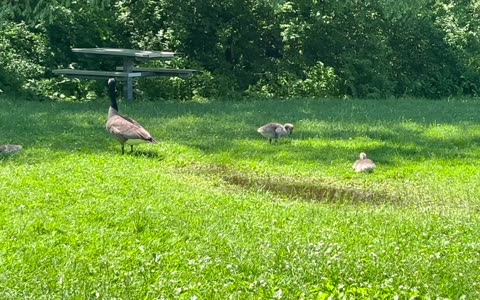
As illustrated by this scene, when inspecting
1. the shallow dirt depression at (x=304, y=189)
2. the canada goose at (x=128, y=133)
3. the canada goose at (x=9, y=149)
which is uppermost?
the canada goose at (x=128, y=133)

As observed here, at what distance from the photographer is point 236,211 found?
27.6 ft

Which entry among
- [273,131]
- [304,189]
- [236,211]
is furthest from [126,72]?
[236,211]

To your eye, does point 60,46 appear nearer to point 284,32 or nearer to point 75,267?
point 284,32

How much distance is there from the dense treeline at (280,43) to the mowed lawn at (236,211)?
702cm

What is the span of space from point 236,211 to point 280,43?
56.2ft

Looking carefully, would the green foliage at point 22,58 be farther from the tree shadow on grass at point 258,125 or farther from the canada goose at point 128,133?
the canada goose at point 128,133

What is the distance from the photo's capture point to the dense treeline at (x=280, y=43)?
2252 cm

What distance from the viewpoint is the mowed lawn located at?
19.8ft

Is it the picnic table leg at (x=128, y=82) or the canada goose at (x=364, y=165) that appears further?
the picnic table leg at (x=128, y=82)

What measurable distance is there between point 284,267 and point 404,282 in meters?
0.89

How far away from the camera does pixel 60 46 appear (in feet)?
75.5

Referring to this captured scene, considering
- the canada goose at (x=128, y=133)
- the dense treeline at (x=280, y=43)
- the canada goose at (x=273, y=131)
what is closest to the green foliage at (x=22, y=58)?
the dense treeline at (x=280, y=43)

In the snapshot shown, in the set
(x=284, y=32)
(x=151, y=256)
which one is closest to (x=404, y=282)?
(x=151, y=256)

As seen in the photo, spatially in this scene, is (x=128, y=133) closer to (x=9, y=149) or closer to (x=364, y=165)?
(x=9, y=149)
